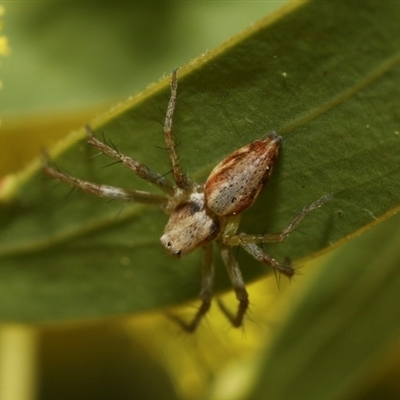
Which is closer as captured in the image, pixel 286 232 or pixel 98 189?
pixel 286 232

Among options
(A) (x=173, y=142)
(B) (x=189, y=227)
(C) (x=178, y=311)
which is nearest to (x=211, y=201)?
(B) (x=189, y=227)

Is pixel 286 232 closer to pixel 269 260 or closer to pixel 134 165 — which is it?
pixel 269 260

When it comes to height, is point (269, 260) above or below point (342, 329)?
above

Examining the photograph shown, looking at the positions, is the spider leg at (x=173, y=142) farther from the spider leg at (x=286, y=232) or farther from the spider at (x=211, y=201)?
the spider leg at (x=286, y=232)

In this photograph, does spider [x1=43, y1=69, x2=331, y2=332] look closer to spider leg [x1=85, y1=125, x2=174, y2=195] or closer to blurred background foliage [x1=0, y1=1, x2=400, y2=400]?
spider leg [x1=85, y1=125, x2=174, y2=195]

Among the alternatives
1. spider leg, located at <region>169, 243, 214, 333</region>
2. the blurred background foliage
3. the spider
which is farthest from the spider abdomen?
the blurred background foliage

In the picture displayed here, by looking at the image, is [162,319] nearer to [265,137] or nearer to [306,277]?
[306,277]
